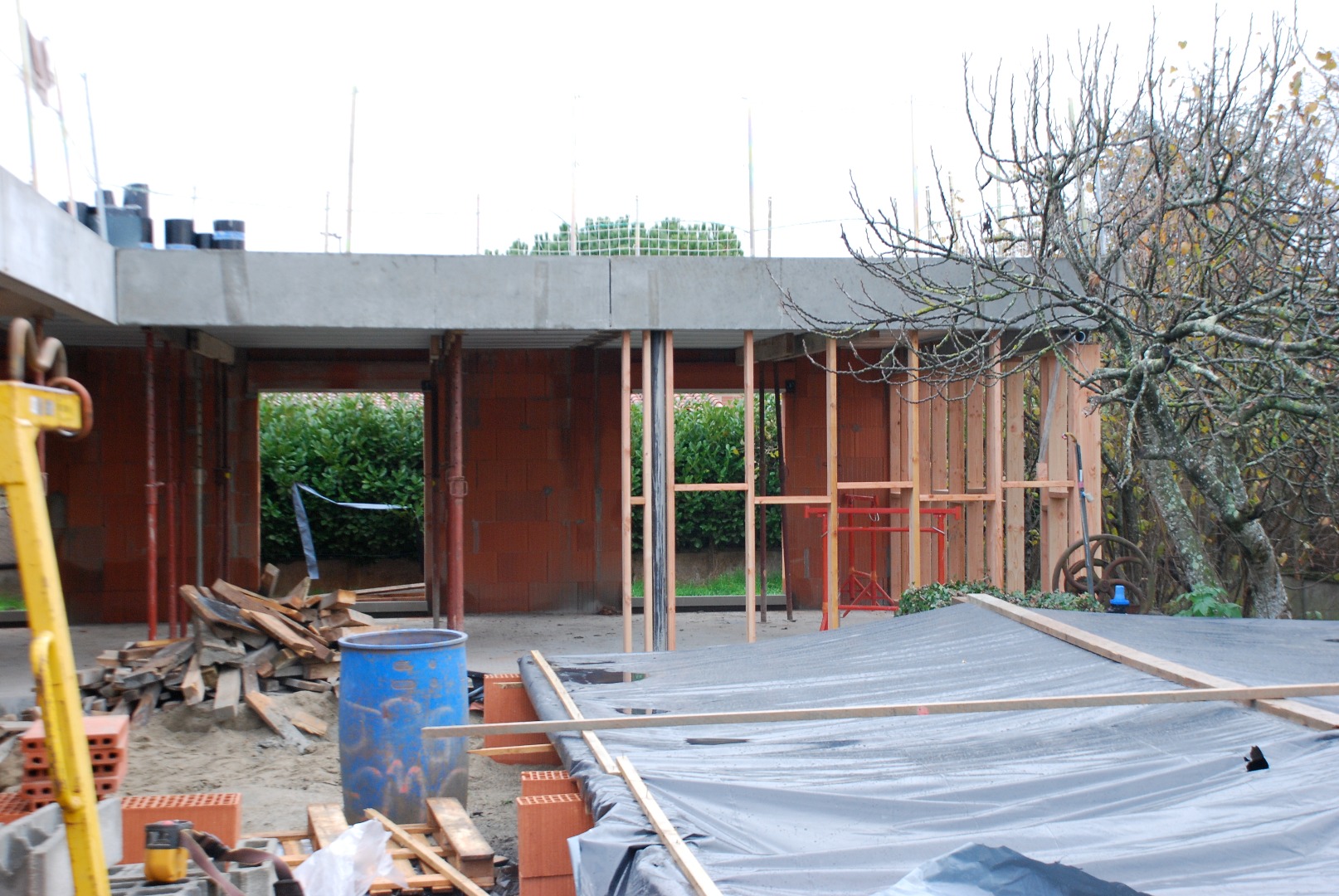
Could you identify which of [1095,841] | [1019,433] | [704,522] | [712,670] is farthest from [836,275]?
[704,522]

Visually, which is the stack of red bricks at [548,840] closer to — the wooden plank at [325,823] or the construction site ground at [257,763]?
the wooden plank at [325,823]

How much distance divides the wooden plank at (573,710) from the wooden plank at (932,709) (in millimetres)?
161

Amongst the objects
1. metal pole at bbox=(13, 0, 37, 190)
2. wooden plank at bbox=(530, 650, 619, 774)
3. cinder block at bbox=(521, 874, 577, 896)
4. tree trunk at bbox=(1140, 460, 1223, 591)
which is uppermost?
metal pole at bbox=(13, 0, 37, 190)

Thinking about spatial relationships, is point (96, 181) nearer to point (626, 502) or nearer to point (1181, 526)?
point (626, 502)

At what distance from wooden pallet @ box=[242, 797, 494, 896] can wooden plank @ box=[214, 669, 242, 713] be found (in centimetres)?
232

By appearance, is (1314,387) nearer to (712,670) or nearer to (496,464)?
(712,670)

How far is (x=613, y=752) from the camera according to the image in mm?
4207

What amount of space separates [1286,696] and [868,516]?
8.04 meters

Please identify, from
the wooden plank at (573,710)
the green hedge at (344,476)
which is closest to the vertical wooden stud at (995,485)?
the wooden plank at (573,710)

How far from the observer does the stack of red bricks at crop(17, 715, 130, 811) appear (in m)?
3.14

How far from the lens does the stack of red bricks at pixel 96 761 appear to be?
3143 mm

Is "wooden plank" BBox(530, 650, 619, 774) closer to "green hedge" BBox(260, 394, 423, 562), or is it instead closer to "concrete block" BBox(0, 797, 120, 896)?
"concrete block" BBox(0, 797, 120, 896)

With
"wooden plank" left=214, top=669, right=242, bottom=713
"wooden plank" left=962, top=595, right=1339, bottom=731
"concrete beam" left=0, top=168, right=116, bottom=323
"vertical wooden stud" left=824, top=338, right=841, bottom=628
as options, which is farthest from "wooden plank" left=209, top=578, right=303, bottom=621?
"wooden plank" left=962, top=595, right=1339, bottom=731

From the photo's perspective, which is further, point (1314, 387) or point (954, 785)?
point (1314, 387)
